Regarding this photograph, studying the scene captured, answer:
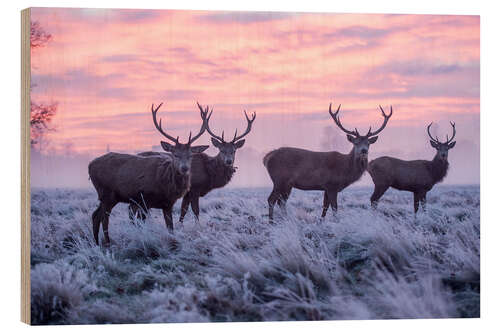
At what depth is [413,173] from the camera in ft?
40.5

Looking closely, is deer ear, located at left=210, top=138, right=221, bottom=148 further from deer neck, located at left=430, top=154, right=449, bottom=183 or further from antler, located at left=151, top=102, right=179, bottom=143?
deer neck, located at left=430, top=154, right=449, bottom=183

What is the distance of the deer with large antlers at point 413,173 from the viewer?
10703 mm

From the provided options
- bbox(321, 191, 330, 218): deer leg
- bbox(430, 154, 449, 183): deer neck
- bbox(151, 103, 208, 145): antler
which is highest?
bbox(151, 103, 208, 145): antler

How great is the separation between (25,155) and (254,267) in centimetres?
326

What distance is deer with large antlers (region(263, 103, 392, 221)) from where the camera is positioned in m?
11.2

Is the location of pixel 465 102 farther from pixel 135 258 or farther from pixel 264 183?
pixel 135 258

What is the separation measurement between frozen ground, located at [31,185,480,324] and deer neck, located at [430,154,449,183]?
40cm

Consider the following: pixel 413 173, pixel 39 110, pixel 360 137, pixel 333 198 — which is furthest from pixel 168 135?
pixel 413 173

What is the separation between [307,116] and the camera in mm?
10094

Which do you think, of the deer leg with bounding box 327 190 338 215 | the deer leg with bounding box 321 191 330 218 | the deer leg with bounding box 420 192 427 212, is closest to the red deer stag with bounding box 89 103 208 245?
the deer leg with bounding box 321 191 330 218

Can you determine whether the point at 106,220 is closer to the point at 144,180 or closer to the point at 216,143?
the point at 144,180

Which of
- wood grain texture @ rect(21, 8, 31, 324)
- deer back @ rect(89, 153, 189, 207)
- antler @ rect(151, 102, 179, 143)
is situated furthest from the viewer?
deer back @ rect(89, 153, 189, 207)

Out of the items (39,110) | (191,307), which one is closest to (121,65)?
(39,110)

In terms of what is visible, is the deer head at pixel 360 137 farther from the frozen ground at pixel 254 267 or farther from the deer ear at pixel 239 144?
the deer ear at pixel 239 144
